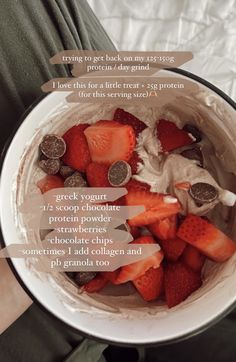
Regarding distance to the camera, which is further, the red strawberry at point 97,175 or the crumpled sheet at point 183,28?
the crumpled sheet at point 183,28

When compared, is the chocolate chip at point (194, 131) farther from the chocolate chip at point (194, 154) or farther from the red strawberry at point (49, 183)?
the red strawberry at point (49, 183)

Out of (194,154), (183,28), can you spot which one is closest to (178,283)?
→ (194,154)

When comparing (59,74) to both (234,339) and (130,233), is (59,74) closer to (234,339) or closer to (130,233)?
(130,233)

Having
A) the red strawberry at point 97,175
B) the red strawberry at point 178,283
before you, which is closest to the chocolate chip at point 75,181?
the red strawberry at point 97,175

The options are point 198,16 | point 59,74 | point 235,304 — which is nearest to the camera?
point 235,304

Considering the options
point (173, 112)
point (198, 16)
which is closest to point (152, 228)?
point (173, 112)

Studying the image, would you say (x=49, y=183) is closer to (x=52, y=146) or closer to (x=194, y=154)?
(x=52, y=146)

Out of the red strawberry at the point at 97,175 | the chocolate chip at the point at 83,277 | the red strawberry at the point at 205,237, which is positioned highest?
the red strawberry at the point at 97,175
